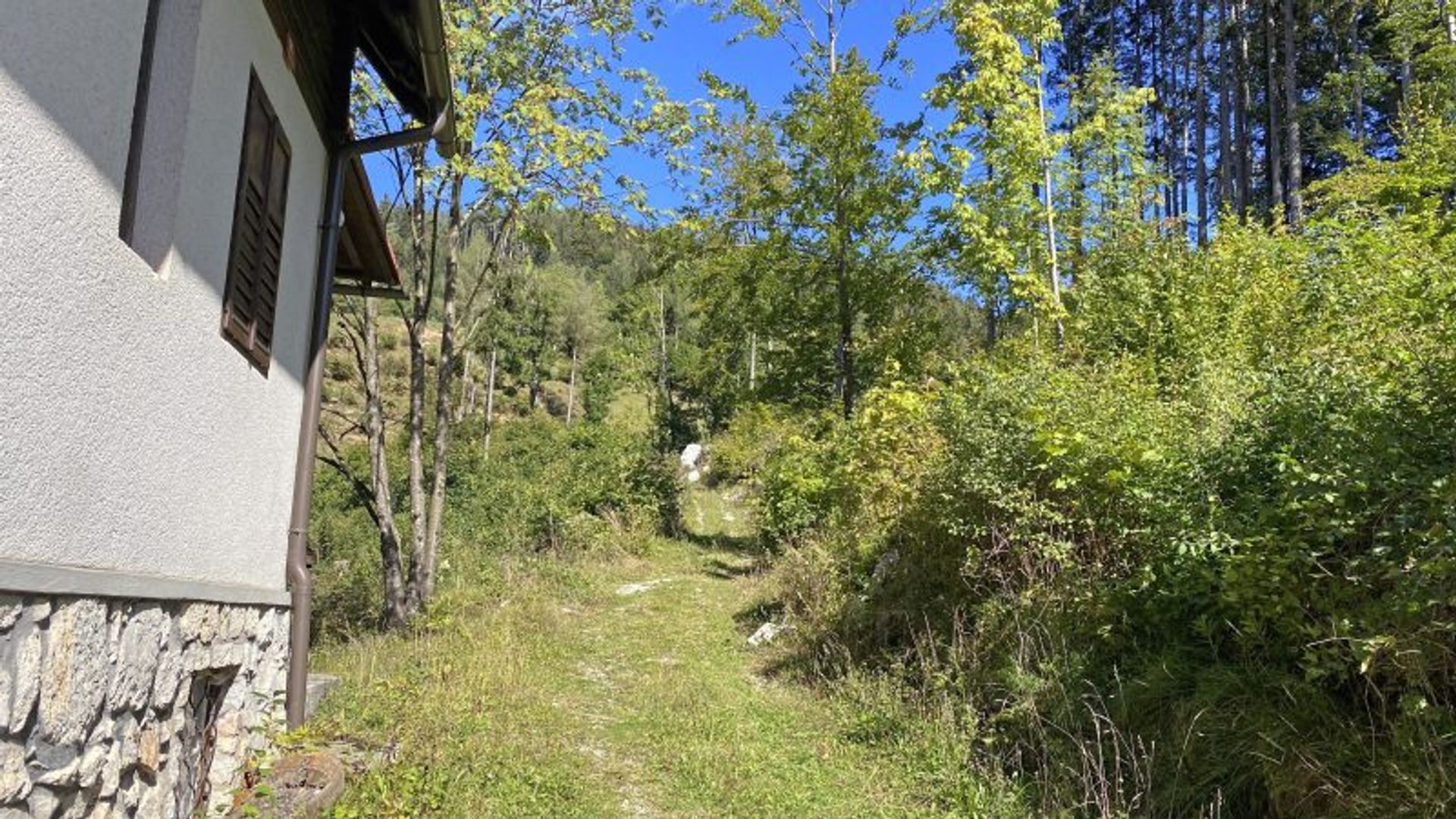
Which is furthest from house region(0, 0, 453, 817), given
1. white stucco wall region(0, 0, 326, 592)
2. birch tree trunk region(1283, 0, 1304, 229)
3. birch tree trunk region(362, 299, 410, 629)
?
birch tree trunk region(1283, 0, 1304, 229)

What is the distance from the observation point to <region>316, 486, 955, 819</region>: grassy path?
17.0ft

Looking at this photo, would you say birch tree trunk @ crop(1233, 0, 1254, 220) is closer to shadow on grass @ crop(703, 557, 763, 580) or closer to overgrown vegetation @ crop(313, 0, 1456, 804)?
overgrown vegetation @ crop(313, 0, 1456, 804)

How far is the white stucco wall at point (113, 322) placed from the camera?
2.31 m

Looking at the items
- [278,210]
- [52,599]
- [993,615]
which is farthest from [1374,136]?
[52,599]

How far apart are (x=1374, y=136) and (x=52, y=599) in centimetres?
3130

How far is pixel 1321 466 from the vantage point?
3.71 meters

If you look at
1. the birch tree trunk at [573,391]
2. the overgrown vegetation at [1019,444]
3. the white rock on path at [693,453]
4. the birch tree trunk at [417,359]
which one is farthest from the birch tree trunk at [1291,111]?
the birch tree trunk at [573,391]

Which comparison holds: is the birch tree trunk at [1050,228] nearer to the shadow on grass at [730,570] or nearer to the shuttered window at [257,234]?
the shadow on grass at [730,570]

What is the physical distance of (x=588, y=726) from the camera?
22.6 feet

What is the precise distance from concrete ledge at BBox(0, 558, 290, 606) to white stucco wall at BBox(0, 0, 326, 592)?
0.16 ft

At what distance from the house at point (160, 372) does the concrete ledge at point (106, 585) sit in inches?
0.5

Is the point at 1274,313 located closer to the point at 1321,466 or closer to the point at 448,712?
the point at 1321,466

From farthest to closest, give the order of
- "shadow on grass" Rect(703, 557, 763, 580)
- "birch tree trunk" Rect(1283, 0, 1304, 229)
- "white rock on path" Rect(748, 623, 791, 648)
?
"birch tree trunk" Rect(1283, 0, 1304, 229), "shadow on grass" Rect(703, 557, 763, 580), "white rock on path" Rect(748, 623, 791, 648)

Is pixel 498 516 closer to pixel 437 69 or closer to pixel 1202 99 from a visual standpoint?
pixel 437 69
